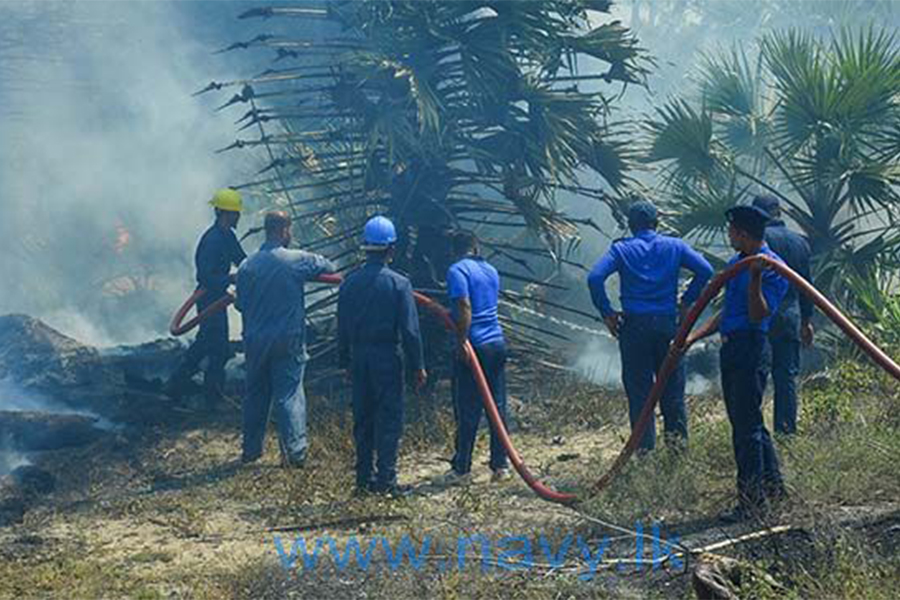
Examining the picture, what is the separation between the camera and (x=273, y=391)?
910 centimetres

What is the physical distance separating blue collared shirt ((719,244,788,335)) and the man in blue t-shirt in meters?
2.25

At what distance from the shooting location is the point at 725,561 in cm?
531

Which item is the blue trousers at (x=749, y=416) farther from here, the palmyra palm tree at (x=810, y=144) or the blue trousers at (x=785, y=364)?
the palmyra palm tree at (x=810, y=144)

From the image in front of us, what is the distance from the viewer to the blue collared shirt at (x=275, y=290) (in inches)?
352

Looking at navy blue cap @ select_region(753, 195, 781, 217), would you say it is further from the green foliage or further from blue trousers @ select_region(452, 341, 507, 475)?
the green foliage

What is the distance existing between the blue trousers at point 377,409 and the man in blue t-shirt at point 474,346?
0.61 metres

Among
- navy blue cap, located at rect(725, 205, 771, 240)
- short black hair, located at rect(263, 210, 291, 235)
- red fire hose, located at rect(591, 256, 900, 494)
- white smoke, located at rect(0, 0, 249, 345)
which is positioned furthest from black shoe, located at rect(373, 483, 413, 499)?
white smoke, located at rect(0, 0, 249, 345)

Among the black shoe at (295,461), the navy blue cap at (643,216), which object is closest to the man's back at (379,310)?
the black shoe at (295,461)

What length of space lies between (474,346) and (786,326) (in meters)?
2.16

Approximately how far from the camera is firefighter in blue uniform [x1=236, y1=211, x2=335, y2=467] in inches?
352

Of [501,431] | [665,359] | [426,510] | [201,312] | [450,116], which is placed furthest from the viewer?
[450,116]

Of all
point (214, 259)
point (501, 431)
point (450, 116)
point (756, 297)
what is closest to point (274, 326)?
point (214, 259)

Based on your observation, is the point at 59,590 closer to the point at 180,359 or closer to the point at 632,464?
the point at 632,464

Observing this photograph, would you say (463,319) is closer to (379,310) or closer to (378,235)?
(379,310)
